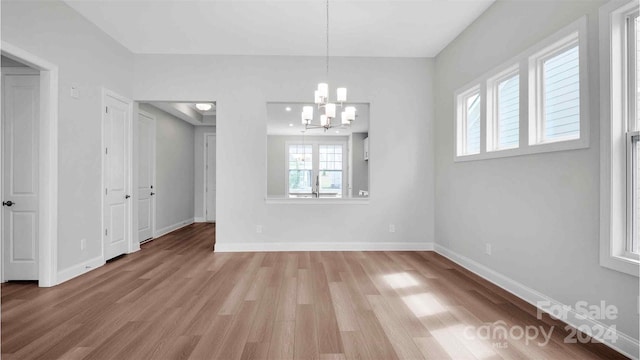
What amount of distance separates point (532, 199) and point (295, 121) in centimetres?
579

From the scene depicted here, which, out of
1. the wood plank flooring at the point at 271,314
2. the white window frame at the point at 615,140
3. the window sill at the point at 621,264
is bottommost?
the wood plank flooring at the point at 271,314

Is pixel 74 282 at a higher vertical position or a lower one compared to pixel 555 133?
lower

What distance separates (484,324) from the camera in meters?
2.34

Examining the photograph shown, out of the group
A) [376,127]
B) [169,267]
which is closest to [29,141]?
[169,267]

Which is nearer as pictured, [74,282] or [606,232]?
[606,232]

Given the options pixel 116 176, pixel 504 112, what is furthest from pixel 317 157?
pixel 504 112

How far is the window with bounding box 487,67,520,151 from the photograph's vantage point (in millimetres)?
3127

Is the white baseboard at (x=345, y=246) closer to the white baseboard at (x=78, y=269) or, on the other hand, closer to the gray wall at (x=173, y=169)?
the white baseboard at (x=78, y=269)

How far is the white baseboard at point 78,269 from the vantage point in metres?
3.31

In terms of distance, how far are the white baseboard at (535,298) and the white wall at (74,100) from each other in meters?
4.80

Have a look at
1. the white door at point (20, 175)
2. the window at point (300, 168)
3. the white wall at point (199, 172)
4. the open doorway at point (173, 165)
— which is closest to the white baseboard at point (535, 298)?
the open doorway at point (173, 165)

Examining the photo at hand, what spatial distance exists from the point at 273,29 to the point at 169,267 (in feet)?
11.2

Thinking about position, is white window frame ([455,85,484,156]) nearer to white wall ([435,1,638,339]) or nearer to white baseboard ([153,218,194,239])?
white wall ([435,1,638,339])

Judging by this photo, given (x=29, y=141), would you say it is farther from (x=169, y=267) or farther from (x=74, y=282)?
(x=169, y=267)
